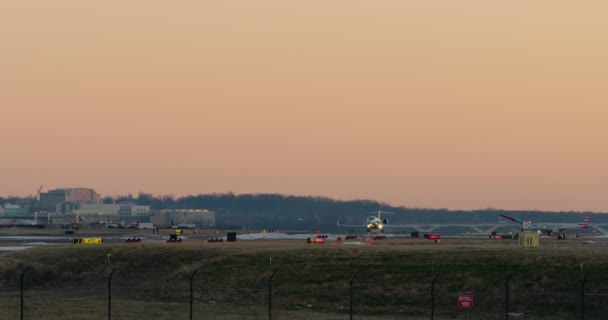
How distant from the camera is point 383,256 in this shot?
253 ft

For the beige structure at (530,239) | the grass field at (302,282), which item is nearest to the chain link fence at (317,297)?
the grass field at (302,282)

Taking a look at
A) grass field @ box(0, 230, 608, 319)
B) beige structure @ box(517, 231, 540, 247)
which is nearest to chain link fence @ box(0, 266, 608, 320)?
grass field @ box(0, 230, 608, 319)

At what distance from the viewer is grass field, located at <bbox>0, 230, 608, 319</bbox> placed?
59.3m

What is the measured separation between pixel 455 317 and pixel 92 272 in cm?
3468

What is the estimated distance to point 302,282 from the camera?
69.4 metres

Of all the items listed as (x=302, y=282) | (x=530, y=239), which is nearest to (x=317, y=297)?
(x=302, y=282)

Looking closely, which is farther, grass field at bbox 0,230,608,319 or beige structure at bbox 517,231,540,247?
beige structure at bbox 517,231,540,247

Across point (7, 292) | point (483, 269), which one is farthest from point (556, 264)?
point (7, 292)

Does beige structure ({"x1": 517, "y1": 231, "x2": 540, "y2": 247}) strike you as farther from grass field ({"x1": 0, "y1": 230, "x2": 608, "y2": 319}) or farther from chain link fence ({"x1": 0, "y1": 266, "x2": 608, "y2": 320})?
chain link fence ({"x1": 0, "y1": 266, "x2": 608, "y2": 320})

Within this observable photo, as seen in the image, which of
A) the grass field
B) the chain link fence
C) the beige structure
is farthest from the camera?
the beige structure

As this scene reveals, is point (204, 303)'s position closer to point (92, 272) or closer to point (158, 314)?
point (158, 314)

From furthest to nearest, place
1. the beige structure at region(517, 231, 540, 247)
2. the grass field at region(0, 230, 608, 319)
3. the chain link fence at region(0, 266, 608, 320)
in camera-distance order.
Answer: the beige structure at region(517, 231, 540, 247) → the grass field at region(0, 230, 608, 319) → the chain link fence at region(0, 266, 608, 320)

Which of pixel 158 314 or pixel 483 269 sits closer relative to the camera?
pixel 158 314

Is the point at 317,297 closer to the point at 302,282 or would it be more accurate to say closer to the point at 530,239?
the point at 302,282
